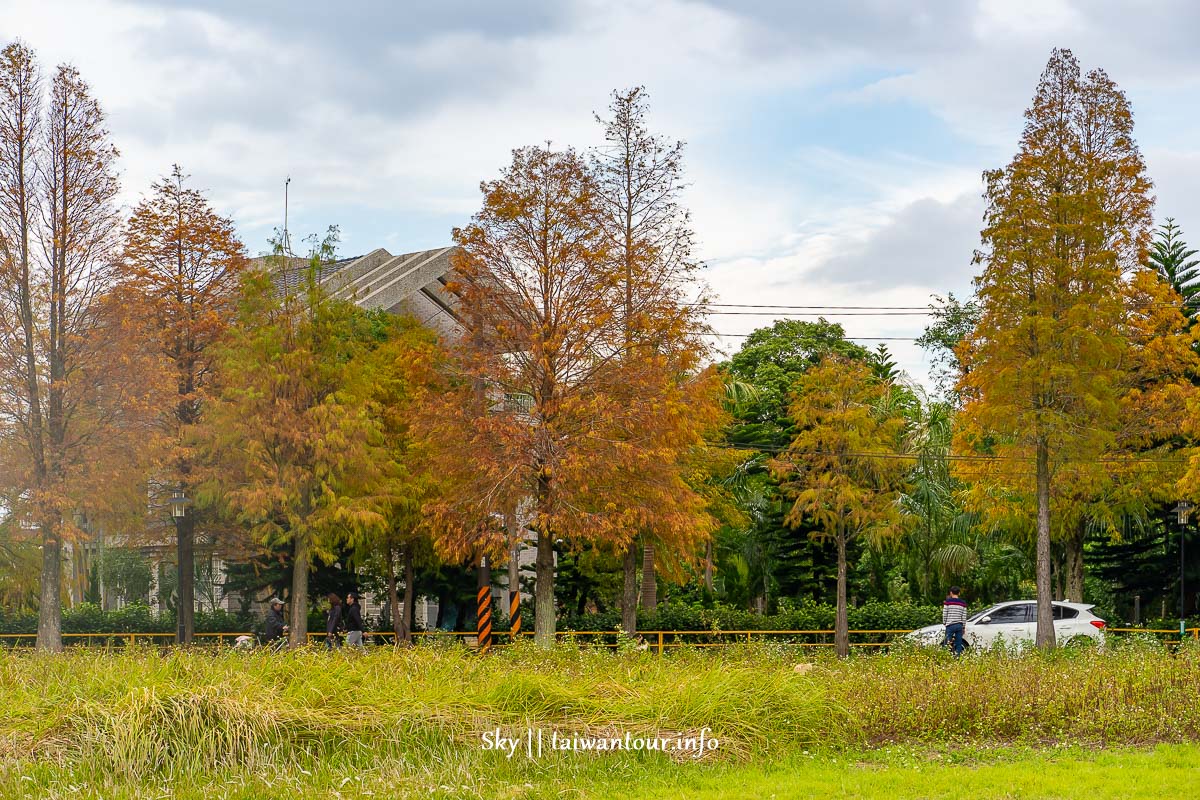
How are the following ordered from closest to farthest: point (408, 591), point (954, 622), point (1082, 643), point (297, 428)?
point (1082, 643), point (954, 622), point (297, 428), point (408, 591)

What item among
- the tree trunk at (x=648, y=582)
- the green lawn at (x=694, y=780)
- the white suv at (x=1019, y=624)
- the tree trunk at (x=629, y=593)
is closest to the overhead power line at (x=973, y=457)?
the white suv at (x=1019, y=624)

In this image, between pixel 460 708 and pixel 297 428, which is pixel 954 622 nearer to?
pixel 297 428

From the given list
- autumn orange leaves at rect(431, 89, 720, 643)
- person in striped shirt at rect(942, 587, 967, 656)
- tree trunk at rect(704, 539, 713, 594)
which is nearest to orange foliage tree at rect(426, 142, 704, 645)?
autumn orange leaves at rect(431, 89, 720, 643)

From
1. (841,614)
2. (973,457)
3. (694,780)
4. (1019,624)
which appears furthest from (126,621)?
(694,780)

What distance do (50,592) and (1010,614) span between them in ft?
69.8

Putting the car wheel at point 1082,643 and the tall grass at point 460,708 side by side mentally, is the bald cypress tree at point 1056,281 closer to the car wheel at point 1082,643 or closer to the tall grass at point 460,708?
the car wheel at point 1082,643

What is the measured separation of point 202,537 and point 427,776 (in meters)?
22.3

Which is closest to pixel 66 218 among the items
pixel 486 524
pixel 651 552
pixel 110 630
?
pixel 486 524

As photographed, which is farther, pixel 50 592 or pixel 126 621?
pixel 126 621

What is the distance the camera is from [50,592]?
24422 millimetres

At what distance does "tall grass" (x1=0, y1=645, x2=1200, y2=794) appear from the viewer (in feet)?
36.6

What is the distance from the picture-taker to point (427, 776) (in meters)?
10.6

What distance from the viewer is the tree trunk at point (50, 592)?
78.4ft

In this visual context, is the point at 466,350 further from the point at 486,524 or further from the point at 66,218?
the point at 66,218
